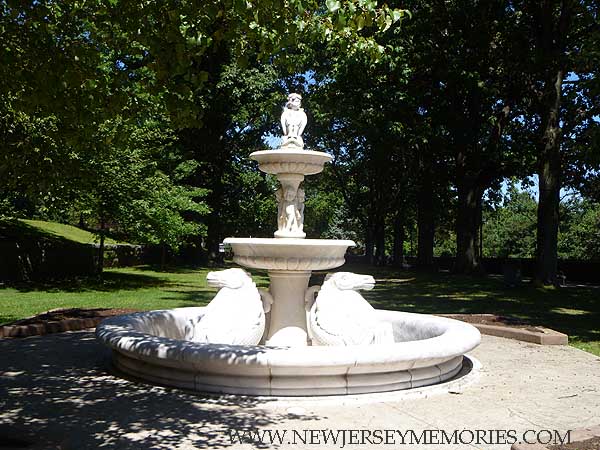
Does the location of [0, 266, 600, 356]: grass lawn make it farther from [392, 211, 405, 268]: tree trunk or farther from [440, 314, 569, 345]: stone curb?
[392, 211, 405, 268]: tree trunk

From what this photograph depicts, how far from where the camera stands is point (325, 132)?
3753 centimetres

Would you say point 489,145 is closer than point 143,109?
No

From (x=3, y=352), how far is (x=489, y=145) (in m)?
23.6

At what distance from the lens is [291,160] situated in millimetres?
9000

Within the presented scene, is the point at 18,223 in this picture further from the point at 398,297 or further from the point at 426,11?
the point at 426,11

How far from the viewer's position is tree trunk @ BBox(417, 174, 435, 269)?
34906 mm

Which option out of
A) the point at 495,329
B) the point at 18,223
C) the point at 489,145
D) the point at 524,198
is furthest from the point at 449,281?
the point at 524,198

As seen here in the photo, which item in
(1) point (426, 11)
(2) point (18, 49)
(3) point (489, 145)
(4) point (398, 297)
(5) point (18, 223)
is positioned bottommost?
(4) point (398, 297)

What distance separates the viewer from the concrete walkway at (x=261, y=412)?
17.1 ft

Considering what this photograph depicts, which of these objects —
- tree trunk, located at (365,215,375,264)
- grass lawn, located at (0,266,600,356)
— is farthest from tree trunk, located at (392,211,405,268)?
grass lawn, located at (0,266,600,356)

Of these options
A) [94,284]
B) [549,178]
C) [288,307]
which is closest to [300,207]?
[288,307]

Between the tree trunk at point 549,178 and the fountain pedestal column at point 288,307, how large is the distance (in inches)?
629

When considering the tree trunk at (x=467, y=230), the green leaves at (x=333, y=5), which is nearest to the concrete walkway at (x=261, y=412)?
the green leaves at (x=333, y=5)

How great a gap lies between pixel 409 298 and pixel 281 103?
63.4 ft
